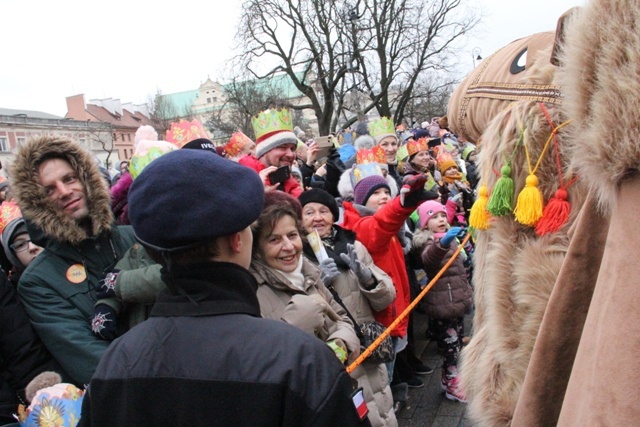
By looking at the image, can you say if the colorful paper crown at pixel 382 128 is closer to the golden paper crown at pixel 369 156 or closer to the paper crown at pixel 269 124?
the golden paper crown at pixel 369 156

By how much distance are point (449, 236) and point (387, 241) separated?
55 centimetres

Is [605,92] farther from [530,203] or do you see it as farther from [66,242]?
[66,242]

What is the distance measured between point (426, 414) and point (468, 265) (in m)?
1.95

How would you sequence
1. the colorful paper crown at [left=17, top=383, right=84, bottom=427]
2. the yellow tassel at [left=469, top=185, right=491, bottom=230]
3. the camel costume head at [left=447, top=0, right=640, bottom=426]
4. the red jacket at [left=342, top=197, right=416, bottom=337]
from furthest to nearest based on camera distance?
the red jacket at [left=342, top=197, right=416, bottom=337], the colorful paper crown at [left=17, top=383, right=84, bottom=427], the yellow tassel at [left=469, top=185, right=491, bottom=230], the camel costume head at [left=447, top=0, right=640, bottom=426]

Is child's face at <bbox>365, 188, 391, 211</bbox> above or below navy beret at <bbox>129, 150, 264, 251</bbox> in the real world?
below

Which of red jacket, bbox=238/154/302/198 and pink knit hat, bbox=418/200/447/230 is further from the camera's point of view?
pink knit hat, bbox=418/200/447/230

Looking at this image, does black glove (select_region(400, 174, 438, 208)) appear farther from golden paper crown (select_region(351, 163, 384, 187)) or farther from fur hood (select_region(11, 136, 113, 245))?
fur hood (select_region(11, 136, 113, 245))

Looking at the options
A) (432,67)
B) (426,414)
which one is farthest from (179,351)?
(432,67)

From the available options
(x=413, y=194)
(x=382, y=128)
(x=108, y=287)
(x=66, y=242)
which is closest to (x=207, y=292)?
(x=108, y=287)

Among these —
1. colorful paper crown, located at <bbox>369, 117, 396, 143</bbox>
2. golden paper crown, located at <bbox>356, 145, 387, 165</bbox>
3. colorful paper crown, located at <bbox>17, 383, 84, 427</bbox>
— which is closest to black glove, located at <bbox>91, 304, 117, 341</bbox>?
colorful paper crown, located at <bbox>17, 383, 84, 427</bbox>

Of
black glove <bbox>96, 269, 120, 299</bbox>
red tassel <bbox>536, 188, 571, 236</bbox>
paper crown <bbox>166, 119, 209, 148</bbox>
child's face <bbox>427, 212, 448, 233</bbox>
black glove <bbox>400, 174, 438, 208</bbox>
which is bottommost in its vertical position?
child's face <bbox>427, 212, 448, 233</bbox>

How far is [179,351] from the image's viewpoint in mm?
1185

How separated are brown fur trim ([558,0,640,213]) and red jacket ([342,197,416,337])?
252cm

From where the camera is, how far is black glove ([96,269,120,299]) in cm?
221
